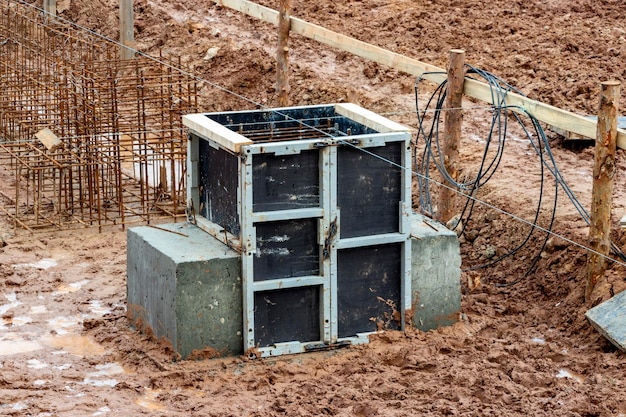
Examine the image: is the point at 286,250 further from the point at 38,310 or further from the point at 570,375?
the point at 38,310

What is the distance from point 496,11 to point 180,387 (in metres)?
12.4

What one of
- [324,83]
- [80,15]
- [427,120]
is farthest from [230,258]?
[80,15]

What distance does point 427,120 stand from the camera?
658 inches

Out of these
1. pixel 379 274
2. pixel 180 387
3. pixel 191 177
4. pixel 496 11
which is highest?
pixel 496 11

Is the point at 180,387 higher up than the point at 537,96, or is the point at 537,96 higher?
the point at 537,96

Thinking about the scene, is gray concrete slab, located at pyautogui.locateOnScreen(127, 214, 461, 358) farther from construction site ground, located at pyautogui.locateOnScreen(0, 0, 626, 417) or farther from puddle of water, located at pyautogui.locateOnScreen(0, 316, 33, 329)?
puddle of water, located at pyautogui.locateOnScreen(0, 316, 33, 329)

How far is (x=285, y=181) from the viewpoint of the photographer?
1040 centimetres

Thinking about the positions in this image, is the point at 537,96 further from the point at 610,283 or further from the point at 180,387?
the point at 180,387

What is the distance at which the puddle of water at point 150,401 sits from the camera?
384 inches

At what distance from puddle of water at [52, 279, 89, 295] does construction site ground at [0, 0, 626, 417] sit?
0.07ft

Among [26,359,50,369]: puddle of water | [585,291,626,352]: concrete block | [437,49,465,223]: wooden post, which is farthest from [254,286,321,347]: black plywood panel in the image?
[437,49,465,223]: wooden post

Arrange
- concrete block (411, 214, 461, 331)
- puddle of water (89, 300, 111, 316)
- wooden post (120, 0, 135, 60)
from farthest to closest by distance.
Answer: wooden post (120, 0, 135, 60) → puddle of water (89, 300, 111, 316) → concrete block (411, 214, 461, 331)

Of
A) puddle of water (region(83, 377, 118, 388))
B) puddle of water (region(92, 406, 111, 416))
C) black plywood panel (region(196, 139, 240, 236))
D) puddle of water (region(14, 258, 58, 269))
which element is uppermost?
black plywood panel (region(196, 139, 240, 236))

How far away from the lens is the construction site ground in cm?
981
